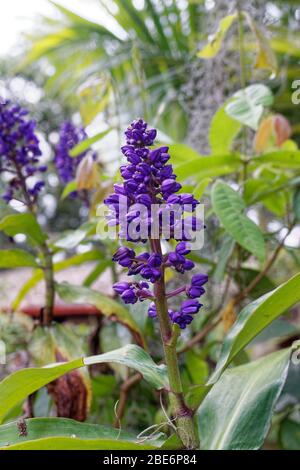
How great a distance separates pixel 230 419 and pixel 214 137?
0.66 meters

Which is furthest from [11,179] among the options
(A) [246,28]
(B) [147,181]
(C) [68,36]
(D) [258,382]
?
(C) [68,36]

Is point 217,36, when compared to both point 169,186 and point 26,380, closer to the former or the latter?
point 169,186

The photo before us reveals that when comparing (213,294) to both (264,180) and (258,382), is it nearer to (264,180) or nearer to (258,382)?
(264,180)

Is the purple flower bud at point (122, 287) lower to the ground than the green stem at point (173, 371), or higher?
A: higher

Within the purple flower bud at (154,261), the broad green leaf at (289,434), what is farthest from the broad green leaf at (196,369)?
the purple flower bud at (154,261)

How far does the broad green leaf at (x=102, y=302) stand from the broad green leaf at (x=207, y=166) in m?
0.29

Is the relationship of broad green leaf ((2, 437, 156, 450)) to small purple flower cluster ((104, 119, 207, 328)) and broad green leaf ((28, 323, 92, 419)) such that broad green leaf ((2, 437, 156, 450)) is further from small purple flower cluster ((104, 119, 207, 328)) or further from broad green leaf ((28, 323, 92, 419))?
broad green leaf ((28, 323, 92, 419))

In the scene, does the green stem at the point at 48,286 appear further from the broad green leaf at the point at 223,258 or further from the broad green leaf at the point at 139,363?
the broad green leaf at the point at 139,363

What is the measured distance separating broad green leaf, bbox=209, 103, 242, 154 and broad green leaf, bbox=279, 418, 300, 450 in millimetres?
731

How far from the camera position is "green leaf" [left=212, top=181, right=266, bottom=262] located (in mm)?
948

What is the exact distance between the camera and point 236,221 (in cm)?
98

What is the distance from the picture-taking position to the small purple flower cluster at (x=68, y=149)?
4.52 feet

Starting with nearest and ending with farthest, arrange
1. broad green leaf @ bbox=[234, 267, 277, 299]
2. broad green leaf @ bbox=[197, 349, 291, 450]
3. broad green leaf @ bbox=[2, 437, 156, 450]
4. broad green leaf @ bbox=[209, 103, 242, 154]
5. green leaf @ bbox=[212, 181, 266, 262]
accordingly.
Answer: broad green leaf @ bbox=[2, 437, 156, 450] < broad green leaf @ bbox=[197, 349, 291, 450] < green leaf @ bbox=[212, 181, 266, 262] < broad green leaf @ bbox=[209, 103, 242, 154] < broad green leaf @ bbox=[234, 267, 277, 299]

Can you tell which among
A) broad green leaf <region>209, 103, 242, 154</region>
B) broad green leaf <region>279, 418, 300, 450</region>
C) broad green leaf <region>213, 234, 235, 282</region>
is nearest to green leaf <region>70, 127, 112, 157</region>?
broad green leaf <region>209, 103, 242, 154</region>
